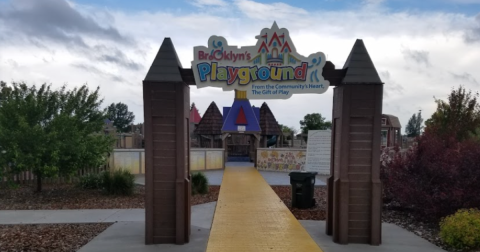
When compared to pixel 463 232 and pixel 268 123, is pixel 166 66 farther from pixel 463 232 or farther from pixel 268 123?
pixel 268 123

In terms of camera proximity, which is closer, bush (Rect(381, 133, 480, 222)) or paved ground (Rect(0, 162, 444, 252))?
paved ground (Rect(0, 162, 444, 252))

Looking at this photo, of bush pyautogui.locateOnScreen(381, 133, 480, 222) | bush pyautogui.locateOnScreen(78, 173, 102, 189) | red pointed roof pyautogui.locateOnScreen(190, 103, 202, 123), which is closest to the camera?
bush pyautogui.locateOnScreen(381, 133, 480, 222)

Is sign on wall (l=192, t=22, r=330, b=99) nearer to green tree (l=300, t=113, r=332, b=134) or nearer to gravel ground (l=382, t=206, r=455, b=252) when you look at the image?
gravel ground (l=382, t=206, r=455, b=252)

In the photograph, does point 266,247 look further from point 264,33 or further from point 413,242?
point 264,33

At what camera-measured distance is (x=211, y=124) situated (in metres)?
26.7

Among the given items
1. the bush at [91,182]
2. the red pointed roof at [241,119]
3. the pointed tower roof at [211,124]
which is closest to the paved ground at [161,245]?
the bush at [91,182]

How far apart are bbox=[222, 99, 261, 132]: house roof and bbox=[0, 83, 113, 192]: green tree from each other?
36.4ft

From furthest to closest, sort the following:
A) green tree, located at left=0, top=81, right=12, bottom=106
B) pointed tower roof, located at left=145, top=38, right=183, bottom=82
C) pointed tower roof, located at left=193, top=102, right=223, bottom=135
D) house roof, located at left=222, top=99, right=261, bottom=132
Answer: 1. pointed tower roof, located at left=193, top=102, right=223, bottom=135
2. house roof, located at left=222, top=99, right=261, bottom=132
3. green tree, located at left=0, top=81, right=12, bottom=106
4. pointed tower roof, located at left=145, top=38, right=183, bottom=82

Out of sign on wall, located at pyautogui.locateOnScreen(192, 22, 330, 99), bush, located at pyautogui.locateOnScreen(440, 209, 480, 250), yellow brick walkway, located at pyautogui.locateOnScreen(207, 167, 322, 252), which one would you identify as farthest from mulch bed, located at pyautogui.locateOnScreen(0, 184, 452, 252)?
sign on wall, located at pyautogui.locateOnScreen(192, 22, 330, 99)

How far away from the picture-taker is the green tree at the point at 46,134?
10953 mm

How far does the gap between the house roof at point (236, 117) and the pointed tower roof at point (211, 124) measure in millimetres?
2626

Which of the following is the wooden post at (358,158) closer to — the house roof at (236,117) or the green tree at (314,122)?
the house roof at (236,117)

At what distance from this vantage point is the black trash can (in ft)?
34.0

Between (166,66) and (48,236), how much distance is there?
4445mm
